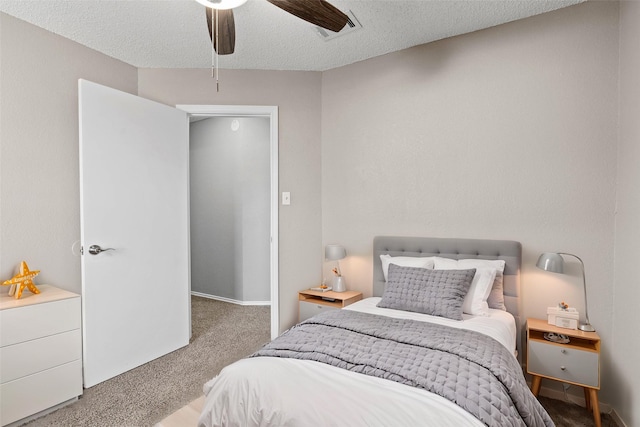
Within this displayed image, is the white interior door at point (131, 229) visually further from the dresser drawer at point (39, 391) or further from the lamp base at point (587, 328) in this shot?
the lamp base at point (587, 328)

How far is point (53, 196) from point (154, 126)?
3.10 feet

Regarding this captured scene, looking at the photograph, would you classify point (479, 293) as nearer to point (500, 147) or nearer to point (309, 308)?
point (500, 147)

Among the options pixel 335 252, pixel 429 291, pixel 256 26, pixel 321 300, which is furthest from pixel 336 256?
pixel 256 26

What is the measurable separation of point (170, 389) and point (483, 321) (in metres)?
2.21

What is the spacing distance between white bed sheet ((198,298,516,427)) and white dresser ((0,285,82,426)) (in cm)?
131

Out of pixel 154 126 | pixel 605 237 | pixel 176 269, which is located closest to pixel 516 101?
pixel 605 237

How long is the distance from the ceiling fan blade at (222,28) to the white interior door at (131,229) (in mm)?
1241

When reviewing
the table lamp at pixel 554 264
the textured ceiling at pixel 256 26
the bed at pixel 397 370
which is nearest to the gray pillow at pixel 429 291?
the bed at pixel 397 370

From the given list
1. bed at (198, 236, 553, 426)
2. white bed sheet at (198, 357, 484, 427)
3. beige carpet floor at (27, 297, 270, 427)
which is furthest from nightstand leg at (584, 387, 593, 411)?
beige carpet floor at (27, 297, 270, 427)

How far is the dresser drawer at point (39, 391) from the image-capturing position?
6.51ft

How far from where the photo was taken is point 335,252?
3152 mm

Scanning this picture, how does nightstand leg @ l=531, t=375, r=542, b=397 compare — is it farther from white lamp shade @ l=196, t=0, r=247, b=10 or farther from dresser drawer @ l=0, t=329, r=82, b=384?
dresser drawer @ l=0, t=329, r=82, b=384

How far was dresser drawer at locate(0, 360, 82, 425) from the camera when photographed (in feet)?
6.51

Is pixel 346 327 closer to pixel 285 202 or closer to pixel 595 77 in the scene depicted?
pixel 285 202
